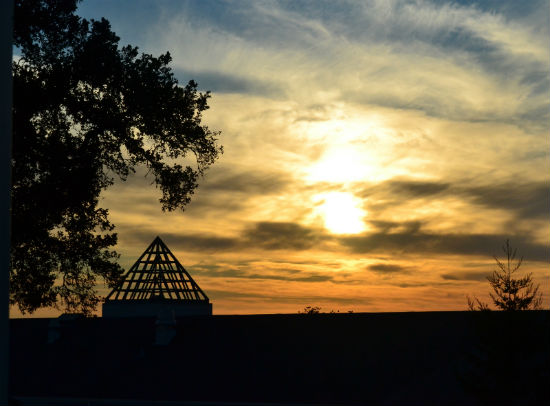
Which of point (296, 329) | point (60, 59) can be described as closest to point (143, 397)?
point (296, 329)

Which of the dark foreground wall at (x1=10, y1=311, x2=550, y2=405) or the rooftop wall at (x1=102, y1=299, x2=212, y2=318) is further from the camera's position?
the rooftop wall at (x1=102, y1=299, x2=212, y2=318)

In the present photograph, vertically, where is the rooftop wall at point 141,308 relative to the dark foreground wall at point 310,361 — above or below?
above

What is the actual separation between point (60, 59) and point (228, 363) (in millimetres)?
17158

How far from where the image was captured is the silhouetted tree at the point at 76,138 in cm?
3297

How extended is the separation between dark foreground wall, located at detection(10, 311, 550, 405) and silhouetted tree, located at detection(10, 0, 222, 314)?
5.91 m

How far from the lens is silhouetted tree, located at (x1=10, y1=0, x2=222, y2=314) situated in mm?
32969

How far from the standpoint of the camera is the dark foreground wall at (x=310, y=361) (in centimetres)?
2783

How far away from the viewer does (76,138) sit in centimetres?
3456

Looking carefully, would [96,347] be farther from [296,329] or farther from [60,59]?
[60,59]

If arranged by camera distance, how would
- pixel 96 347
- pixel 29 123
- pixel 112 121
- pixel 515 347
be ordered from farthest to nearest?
pixel 96 347 < pixel 112 121 < pixel 29 123 < pixel 515 347

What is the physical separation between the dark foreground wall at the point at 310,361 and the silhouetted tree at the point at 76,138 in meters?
5.91

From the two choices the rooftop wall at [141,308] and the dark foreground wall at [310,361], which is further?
the rooftop wall at [141,308]

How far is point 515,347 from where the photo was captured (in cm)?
2759

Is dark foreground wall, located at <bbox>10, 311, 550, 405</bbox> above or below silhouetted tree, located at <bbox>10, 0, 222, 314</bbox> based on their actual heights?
below
